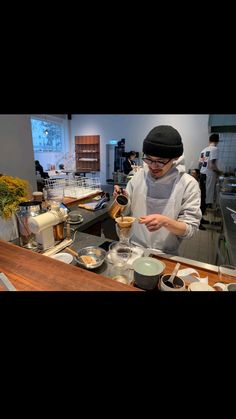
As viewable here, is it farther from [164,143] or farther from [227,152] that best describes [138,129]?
[164,143]

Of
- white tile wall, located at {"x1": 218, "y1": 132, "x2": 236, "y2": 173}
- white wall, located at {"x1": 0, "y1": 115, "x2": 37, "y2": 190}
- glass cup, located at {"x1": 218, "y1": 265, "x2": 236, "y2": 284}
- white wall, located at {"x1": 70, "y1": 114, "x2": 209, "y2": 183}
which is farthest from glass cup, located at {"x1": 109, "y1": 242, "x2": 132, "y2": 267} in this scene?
white wall, located at {"x1": 70, "y1": 114, "x2": 209, "y2": 183}

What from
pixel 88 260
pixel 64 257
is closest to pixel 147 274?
pixel 88 260

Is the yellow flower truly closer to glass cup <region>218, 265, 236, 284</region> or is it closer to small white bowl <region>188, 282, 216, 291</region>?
small white bowl <region>188, 282, 216, 291</region>

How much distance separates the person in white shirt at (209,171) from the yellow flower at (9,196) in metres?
3.90

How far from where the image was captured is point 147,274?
787 mm

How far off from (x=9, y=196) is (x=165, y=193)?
0.91 metres

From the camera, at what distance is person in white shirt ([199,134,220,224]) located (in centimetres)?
411

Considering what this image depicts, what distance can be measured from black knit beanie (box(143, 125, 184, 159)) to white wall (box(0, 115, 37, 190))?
6.83 ft

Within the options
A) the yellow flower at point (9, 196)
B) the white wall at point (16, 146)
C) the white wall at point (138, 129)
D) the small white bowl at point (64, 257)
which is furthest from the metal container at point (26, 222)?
the white wall at point (138, 129)

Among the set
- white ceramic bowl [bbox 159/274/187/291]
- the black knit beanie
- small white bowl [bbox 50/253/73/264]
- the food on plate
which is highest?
the black knit beanie
